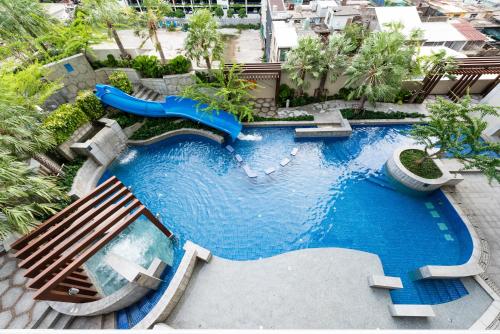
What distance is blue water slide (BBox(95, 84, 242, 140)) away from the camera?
13.1 metres

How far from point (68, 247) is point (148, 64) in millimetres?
12384

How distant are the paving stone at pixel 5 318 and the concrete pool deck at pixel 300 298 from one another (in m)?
5.19

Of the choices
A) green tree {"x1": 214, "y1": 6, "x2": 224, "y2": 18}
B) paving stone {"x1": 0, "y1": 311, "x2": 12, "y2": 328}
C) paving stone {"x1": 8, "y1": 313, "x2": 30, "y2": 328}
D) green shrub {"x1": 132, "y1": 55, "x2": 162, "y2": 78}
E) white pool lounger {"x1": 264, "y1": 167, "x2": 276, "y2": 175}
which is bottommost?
white pool lounger {"x1": 264, "y1": 167, "x2": 276, "y2": 175}

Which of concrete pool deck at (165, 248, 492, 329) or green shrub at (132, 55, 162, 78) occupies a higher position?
green shrub at (132, 55, 162, 78)

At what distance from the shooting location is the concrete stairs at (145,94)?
14.7m

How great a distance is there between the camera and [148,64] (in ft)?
46.7

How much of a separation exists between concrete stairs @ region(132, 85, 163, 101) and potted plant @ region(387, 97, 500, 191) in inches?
633

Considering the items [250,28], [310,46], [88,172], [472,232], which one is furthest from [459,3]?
[88,172]

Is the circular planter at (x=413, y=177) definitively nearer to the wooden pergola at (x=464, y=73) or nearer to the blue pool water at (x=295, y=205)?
the blue pool water at (x=295, y=205)

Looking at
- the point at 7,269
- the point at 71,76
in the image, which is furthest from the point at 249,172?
the point at 71,76

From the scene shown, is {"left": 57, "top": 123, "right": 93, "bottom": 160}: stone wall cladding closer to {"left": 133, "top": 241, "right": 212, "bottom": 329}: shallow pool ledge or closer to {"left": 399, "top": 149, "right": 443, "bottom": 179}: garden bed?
{"left": 133, "top": 241, "right": 212, "bottom": 329}: shallow pool ledge

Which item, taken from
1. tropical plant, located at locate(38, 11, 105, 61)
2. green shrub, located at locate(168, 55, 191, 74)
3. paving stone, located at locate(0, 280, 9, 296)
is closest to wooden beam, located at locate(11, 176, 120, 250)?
paving stone, located at locate(0, 280, 9, 296)

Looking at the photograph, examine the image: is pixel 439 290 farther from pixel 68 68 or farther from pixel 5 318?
pixel 68 68

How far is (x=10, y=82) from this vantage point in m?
8.61
